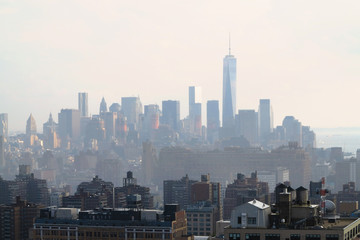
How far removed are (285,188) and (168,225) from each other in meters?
29.5

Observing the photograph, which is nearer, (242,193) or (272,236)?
(272,236)

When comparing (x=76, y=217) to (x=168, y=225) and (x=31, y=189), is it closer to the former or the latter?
(x=168, y=225)

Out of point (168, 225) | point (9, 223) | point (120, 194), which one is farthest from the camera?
point (120, 194)

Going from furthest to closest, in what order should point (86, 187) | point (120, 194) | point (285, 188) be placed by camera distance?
point (86, 187)
point (120, 194)
point (285, 188)

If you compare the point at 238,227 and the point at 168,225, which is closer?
the point at 238,227

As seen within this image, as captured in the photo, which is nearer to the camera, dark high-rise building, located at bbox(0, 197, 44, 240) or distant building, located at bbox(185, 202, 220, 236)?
dark high-rise building, located at bbox(0, 197, 44, 240)

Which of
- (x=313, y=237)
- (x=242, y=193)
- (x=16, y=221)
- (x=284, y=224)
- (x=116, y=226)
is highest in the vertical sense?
(x=242, y=193)

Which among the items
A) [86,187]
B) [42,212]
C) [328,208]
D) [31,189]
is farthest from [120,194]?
[328,208]

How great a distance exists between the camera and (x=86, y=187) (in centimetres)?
15062

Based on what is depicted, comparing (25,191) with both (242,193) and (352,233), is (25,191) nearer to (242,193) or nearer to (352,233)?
(242,193)

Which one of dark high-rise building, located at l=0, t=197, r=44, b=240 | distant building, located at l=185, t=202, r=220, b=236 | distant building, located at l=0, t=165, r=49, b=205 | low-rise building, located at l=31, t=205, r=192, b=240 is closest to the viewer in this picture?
low-rise building, located at l=31, t=205, r=192, b=240

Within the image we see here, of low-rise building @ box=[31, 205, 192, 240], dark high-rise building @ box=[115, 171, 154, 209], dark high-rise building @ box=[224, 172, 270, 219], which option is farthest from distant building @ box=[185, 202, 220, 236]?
low-rise building @ box=[31, 205, 192, 240]

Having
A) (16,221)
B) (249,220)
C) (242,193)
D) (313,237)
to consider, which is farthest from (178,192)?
(313,237)

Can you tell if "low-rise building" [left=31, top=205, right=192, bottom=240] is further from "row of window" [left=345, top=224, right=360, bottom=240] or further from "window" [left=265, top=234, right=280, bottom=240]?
"window" [left=265, top=234, right=280, bottom=240]
